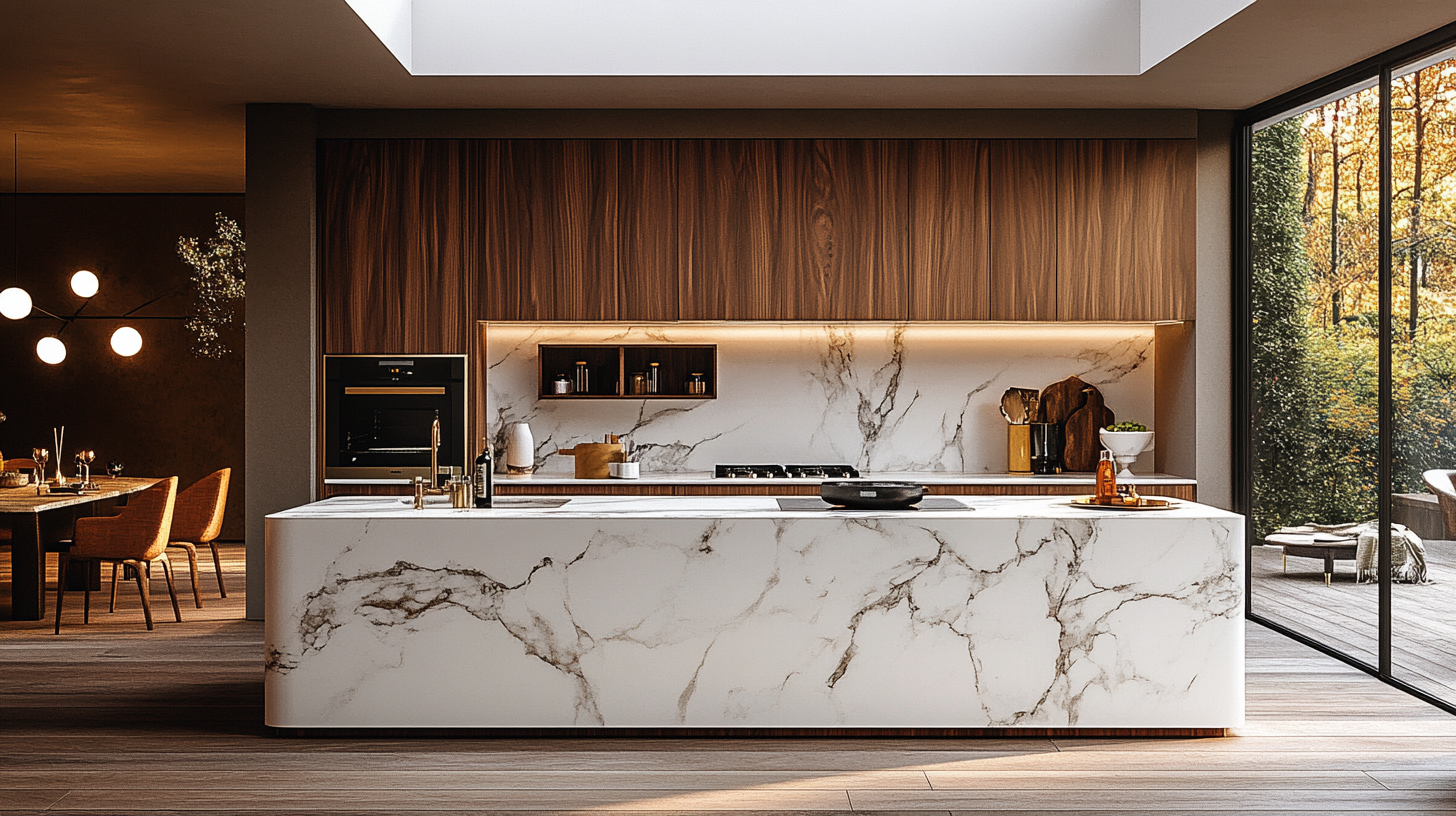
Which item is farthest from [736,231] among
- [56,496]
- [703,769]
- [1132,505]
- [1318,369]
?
[56,496]

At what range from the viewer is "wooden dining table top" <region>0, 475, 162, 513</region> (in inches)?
217

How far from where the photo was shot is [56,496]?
230 inches

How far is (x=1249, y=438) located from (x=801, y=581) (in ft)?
10.3

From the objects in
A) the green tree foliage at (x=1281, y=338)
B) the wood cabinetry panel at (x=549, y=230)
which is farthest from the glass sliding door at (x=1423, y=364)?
the wood cabinetry panel at (x=549, y=230)

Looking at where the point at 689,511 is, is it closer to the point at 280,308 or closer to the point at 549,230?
the point at 549,230

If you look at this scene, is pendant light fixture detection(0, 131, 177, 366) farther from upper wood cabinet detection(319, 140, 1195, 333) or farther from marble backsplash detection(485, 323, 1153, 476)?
marble backsplash detection(485, 323, 1153, 476)

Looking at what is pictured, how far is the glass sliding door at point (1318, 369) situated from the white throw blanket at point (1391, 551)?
0.04 ft

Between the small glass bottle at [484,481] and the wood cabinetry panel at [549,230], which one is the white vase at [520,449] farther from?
the small glass bottle at [484,481]

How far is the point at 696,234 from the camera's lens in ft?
18.7

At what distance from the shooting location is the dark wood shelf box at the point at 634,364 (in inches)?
239

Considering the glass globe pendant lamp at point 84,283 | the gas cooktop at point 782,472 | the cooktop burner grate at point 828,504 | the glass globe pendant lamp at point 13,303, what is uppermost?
the glass globe pendant lamp at point 84,283

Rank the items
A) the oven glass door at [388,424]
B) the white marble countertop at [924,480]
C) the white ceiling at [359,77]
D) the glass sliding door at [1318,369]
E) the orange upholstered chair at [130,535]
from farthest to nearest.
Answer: the oven glass door at [388,424] < the orange upholstered chair at [130,535] < the white marble countertop at [924,480] < the glass sliding door at [1318,369] < the white ceiling at [359,77]

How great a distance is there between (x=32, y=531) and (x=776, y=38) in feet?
14.5

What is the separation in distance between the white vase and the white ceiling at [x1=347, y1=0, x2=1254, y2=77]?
1.77m
